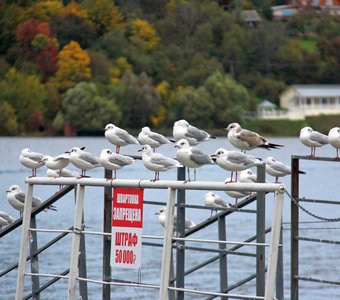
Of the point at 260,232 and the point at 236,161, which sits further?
the point at 236,161

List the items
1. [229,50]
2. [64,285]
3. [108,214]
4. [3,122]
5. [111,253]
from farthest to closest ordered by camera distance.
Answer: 1. [229,50]
2. [3,122]
3. [64,285]
4. [108,214]
5. [111,253]

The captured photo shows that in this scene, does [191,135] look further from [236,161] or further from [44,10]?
[44,10]

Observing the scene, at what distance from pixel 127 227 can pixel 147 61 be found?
198 ft

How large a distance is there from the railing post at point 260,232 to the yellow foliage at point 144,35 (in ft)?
206

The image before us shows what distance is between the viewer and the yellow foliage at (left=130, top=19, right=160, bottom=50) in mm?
72450

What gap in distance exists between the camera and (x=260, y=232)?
29.1 ft

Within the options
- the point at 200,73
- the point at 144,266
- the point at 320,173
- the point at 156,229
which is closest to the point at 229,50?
the point at 200,73

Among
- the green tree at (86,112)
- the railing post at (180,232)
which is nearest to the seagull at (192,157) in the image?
the railing post at (180,232)

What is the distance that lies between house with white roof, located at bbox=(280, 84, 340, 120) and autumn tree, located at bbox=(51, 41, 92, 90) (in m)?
11.0

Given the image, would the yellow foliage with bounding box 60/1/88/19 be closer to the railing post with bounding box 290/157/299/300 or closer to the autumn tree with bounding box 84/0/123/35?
the autumn tree with bounding box 84/0/123/35

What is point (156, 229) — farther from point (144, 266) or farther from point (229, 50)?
point (229, 50)

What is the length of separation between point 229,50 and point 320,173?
87.7ft

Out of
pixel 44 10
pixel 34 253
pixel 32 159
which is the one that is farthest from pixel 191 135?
pixel 44 10

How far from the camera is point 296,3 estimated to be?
90688 millimetres
